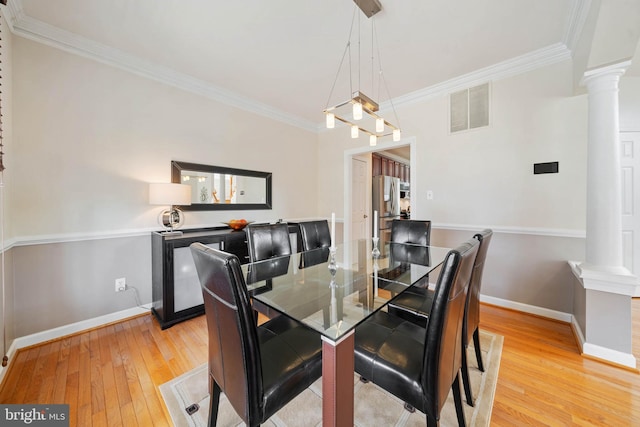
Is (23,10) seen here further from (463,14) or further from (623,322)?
(623,322)

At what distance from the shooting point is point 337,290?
144 cm

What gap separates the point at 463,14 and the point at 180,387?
3.40 metres

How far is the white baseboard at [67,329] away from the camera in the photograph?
74.2 inches

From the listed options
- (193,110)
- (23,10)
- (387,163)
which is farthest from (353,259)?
(387,163)

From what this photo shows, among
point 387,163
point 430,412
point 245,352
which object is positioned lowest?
point 430,412

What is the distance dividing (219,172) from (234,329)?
2624mm

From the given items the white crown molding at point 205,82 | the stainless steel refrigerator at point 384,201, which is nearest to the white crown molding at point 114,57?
the white crown molding at point 205,82

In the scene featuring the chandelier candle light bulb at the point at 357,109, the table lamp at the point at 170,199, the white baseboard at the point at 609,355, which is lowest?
the white baseboard at the point at 609,355

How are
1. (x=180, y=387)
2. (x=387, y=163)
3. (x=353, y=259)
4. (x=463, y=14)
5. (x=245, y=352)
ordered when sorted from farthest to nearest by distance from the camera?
1. (x=387, y=163)
2. (x=353, y=259)
3. (x=463, y=14)
4. (x=180, y=387)
5. (x=245, y=352)

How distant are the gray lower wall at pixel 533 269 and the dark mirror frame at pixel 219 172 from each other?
306cm

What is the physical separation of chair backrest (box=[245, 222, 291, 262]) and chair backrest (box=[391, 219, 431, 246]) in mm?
1217

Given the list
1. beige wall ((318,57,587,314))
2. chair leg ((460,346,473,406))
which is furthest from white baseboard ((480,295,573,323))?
chair leg ((460,346,473,406))

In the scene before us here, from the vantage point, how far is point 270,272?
1.82 meters

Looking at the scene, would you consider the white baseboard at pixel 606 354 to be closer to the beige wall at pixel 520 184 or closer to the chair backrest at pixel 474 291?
the beige wall at pixel 520 184
